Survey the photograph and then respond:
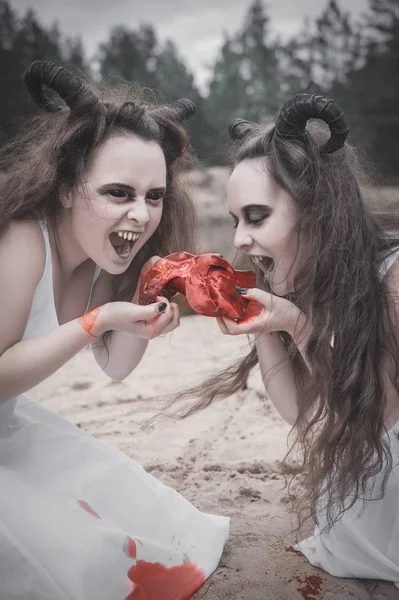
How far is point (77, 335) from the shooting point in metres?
2.27

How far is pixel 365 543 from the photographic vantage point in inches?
99.5

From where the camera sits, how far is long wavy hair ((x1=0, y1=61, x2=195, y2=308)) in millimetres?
2408

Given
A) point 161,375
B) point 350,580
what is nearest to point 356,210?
point 350,580

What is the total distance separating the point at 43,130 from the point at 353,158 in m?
1.38

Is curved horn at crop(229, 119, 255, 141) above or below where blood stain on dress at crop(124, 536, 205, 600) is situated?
above

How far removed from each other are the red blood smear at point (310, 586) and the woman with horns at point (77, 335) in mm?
396

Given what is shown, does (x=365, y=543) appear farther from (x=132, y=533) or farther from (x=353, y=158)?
(x=353, y=158)

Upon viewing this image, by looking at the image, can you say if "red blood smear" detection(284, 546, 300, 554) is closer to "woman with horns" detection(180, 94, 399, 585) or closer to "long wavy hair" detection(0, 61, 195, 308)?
"woman with horns" detection(180, 94, 399, 585)

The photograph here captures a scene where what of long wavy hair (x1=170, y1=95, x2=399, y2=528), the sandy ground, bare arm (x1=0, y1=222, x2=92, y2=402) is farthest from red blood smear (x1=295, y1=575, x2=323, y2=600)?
bare arm (x1=0, y1=222, x2=92, y2=402)

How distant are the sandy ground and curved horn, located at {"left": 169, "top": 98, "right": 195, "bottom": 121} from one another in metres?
1.28

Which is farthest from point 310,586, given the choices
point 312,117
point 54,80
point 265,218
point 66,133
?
point 54,80

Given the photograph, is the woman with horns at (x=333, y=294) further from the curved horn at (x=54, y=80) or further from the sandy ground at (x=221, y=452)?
the curved horn at (x=54, y=80)

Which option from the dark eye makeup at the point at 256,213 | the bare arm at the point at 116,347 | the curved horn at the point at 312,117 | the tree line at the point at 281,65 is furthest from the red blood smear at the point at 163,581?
the tree line at the point at 281,65

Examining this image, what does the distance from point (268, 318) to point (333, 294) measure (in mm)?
283
